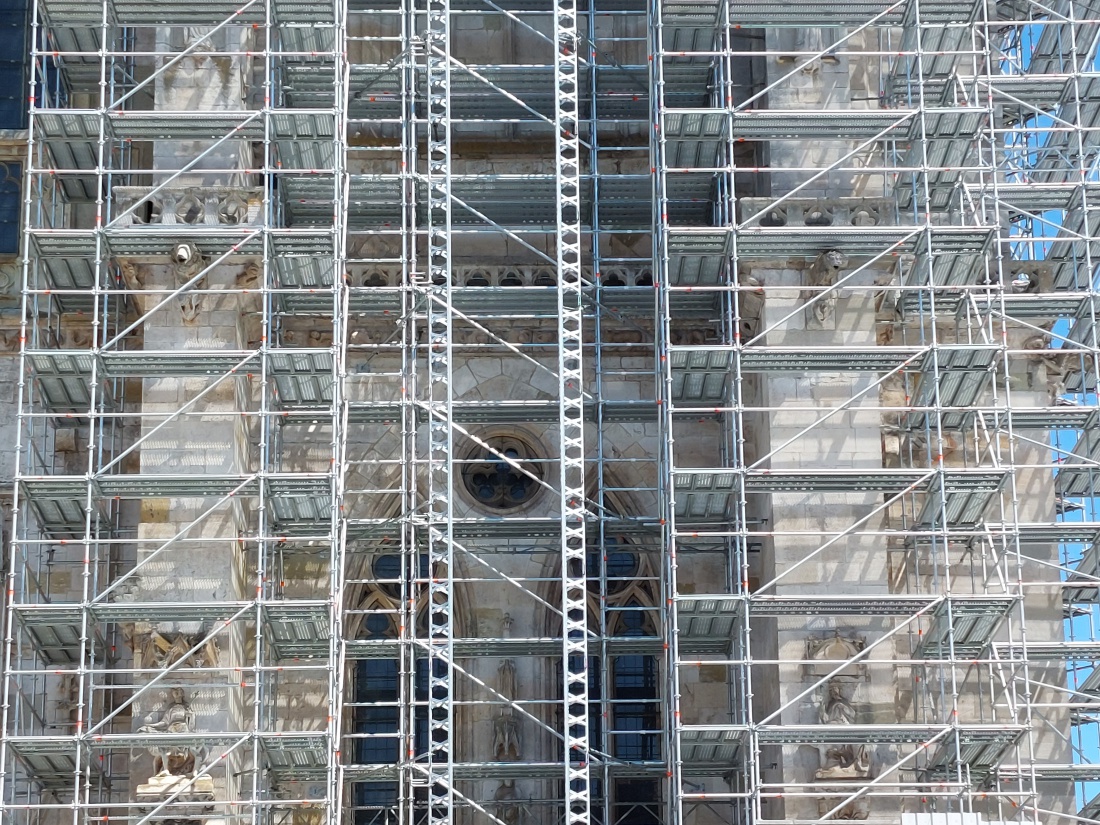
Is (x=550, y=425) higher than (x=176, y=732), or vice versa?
(x=550, y=425)

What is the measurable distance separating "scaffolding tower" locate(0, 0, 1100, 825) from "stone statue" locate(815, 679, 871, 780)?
0.07 m

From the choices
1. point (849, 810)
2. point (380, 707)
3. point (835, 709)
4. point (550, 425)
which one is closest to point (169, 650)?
point (380, 707)

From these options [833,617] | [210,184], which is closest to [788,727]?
[833,617]

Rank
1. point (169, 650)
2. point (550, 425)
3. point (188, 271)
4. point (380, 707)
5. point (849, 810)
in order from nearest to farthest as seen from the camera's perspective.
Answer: point (849, 810) → point (169, 650) → point (188, 271) → point (380, 707) → point (550, 425)

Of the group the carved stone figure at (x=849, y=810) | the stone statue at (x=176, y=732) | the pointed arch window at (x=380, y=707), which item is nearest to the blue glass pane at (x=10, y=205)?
the pointed arch window at (x=380, y=707)

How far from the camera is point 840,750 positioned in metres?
35.1

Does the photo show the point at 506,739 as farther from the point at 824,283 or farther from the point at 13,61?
the point at 13,61

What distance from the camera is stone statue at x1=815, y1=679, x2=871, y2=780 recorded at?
114ft

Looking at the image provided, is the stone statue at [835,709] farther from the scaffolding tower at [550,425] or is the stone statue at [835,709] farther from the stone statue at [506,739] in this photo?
the stone statue at [506,739]

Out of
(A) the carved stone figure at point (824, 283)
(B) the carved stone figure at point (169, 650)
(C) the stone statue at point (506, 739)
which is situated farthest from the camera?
(C) the stone statue at point (506, 739)

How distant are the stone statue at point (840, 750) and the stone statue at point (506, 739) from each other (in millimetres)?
4872

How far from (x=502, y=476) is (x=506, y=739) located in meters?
4.60

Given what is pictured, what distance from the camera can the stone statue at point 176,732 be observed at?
34.8 meters

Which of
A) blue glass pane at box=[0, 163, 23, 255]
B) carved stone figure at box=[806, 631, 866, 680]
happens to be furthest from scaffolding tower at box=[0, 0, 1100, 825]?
blue glass pane at box=[0, 163, 23, 255]
